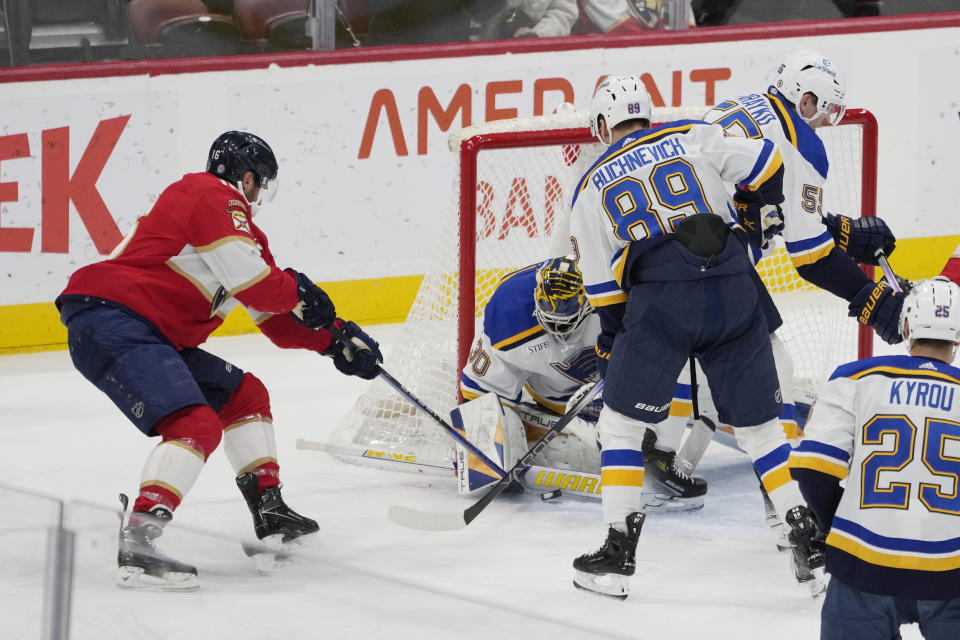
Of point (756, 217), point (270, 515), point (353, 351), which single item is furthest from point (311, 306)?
point (756, 217)

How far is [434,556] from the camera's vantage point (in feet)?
11.4

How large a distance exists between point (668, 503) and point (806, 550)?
73 centimetres

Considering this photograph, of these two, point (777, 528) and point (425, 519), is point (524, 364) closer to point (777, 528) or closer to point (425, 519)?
point (425, 519)

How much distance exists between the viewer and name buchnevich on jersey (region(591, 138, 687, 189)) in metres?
3.11

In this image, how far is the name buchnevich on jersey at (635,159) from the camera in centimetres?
311

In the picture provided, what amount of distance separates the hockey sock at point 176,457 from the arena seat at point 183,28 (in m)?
2.56

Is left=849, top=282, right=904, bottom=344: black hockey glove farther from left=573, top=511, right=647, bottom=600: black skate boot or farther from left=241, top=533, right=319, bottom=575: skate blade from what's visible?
left=241, top=533, right=319, bottom=575: skate blade

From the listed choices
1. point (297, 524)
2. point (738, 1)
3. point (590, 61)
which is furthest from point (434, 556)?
point (738, 1)

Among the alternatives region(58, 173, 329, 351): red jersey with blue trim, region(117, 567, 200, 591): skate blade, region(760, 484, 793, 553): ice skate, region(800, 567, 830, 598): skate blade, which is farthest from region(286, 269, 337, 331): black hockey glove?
region(117, 567, 200, 591): skate blade

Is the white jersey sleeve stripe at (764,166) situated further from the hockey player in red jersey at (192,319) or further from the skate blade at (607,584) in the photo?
the hockey player in red jersey at (192,319)

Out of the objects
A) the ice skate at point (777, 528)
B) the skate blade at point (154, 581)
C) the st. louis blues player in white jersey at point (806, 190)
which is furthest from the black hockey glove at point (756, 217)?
Result: the skate blade at point (154, 581)

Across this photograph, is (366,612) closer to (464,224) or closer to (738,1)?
(464,224)

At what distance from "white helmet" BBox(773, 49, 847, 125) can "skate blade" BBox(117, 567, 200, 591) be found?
6.67 ft

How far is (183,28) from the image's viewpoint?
5395mm
